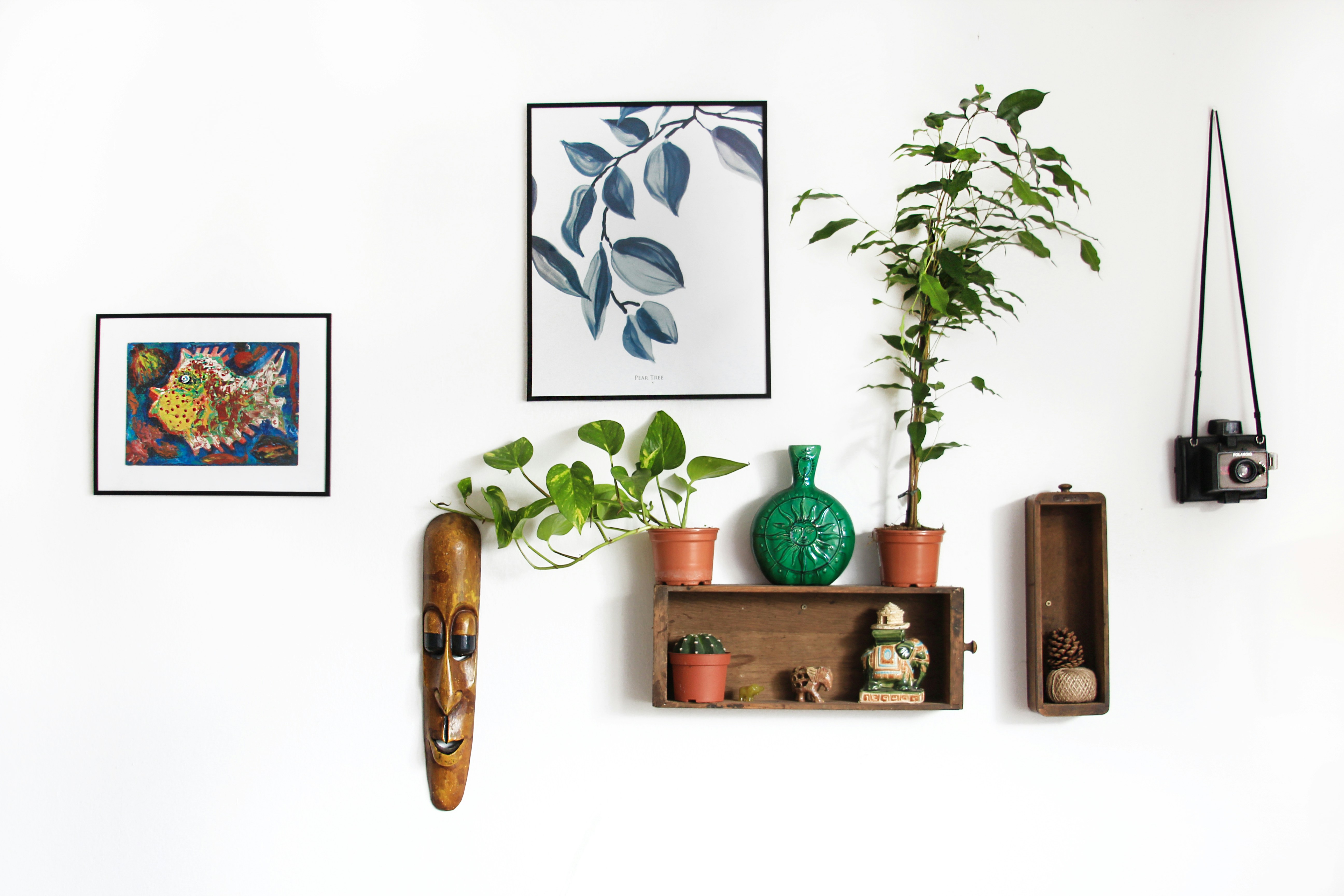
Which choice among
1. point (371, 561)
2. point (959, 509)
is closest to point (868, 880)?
point (959, 509)

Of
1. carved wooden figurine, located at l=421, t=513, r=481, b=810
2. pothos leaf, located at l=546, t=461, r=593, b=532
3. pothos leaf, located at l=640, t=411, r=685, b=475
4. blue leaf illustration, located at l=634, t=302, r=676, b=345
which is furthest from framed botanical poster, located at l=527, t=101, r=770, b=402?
carved wooden figurine, located at l=421, t=513, r=481, b=810

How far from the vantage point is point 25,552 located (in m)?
1.60

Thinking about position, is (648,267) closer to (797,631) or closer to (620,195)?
(620,195)

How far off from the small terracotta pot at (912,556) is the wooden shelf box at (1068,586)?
0.66 feet

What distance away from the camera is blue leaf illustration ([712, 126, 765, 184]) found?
1.60 metres

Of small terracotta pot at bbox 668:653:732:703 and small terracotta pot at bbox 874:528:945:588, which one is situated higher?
small terracotta pot at bbox 874:528:945:588

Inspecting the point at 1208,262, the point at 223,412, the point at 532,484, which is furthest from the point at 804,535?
the point at 223,412

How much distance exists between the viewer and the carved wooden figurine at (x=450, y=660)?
1.52 metres

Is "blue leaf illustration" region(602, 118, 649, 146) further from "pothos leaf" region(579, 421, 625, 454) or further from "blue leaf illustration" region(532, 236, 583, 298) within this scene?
"pothos leaf" region(579, 421, 625, 454)

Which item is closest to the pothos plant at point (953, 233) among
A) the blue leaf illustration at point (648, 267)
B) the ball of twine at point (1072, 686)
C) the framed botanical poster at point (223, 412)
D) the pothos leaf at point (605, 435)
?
the blue leaf illustration at point (648, 267)

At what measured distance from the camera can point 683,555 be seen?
1463mm

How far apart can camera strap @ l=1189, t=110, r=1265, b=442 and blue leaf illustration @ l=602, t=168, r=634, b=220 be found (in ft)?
3.73

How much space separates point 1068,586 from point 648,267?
3.39 feet

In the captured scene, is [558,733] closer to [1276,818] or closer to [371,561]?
[371,561]
